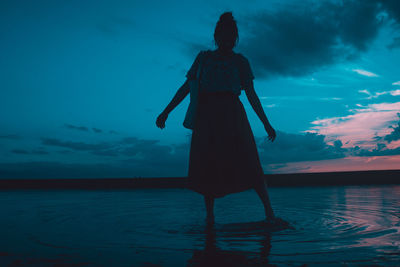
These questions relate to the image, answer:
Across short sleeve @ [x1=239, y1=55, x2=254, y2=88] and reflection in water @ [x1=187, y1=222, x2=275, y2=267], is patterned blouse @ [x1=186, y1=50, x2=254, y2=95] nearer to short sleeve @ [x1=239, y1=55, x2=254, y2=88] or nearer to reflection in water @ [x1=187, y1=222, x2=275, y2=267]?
short sleeve @ [x1=239, y1=55, x2=254, y2=88]

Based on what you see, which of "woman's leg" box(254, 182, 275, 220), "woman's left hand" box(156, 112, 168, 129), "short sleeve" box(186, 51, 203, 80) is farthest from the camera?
"woman's left hand" box(156, 112, 168, 129)

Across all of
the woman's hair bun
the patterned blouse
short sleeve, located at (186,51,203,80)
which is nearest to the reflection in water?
the patterned blouse

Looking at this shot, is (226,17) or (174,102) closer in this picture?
(226,17)

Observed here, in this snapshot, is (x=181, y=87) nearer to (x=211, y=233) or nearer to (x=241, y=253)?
(x=211, y=233)

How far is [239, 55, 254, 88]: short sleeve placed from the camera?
3660mm

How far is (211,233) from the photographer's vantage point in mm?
2801

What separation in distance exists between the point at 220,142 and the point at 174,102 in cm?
68

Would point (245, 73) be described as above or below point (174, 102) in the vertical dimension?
above

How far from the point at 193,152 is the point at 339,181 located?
12901 millimetres

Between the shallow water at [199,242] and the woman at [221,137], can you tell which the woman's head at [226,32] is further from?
the shallow water at [199,242]

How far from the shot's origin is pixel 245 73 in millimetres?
3670

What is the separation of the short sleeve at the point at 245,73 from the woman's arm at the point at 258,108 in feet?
0.18

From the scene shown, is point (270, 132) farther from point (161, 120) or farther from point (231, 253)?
point (231, 253)

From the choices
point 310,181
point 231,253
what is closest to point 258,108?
point 231,253
